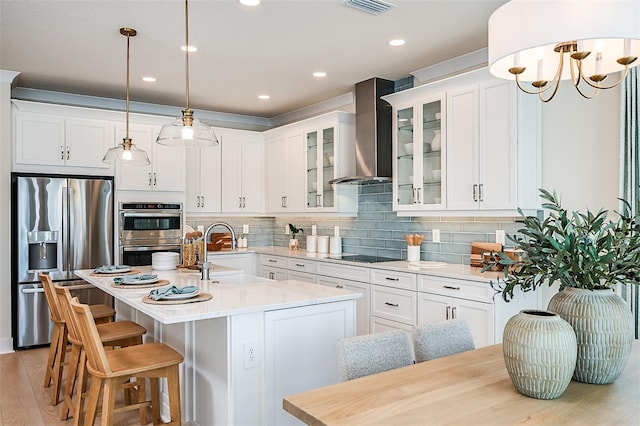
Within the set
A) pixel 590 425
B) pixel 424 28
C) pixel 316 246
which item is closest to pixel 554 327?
pixel 590 425

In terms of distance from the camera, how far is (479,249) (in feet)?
13.1

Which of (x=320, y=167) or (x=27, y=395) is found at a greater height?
(x=320, y=167)

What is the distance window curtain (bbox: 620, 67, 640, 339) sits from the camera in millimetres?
3129

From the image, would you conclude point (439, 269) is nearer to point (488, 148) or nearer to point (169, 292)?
point (488, 148)

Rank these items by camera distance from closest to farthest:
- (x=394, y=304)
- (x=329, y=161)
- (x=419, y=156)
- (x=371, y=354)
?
(x=371, y=354) < (x=394, y=304) < (x=419, y=156) < (x=329, y=161)

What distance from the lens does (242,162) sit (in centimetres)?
645

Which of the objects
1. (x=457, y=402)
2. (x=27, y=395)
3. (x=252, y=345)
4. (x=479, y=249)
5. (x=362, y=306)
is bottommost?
(x=27, y=395)

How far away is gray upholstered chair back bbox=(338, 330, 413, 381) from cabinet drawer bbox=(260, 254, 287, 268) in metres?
3.78

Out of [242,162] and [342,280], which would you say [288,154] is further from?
[342,280]

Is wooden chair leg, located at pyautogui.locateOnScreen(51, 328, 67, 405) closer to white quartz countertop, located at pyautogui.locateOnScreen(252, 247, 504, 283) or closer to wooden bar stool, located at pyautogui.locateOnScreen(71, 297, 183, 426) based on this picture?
wooden bar stool, located at pyautogui.locateOnScreen(71, 297, 183, 426)

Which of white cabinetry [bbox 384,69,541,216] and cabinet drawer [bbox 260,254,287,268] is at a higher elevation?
white cabinetry [bbox 384,69,541,216]

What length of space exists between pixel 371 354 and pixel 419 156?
285 centimetres

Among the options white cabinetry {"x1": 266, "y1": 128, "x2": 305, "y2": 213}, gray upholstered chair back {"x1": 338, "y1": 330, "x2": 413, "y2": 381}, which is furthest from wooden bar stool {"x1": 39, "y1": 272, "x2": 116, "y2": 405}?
white cabinetry {"x1": 266, "y1": 128, "x2": 305, "y2": 213}

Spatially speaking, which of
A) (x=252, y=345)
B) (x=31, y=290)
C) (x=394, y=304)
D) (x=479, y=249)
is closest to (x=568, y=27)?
(x=252, y=345)
